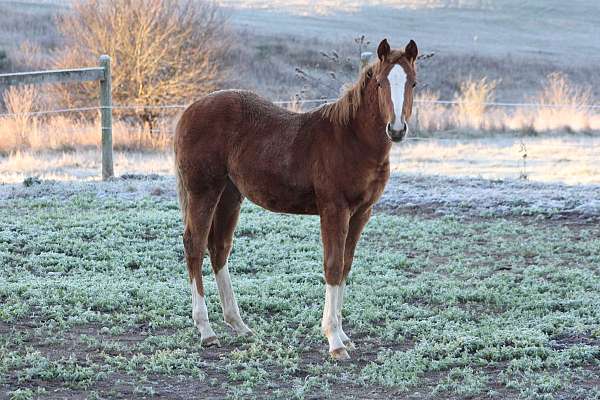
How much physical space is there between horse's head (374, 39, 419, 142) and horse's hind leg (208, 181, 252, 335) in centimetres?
144

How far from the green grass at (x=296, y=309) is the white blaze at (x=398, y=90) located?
146 cm

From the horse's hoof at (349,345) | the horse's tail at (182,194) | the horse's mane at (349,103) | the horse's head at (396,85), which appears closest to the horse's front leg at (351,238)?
the horse's hoof at (349,345)

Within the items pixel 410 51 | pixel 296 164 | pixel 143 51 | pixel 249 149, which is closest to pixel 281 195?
pixel 296 164

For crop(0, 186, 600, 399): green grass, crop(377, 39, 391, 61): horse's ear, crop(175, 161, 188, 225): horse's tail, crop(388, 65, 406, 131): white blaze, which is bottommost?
crop(0, 186, 600, 399): green grass

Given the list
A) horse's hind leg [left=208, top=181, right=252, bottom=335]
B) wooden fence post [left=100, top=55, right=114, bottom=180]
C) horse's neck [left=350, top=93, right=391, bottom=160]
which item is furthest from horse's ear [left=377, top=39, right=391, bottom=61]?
wooden fence post [left=100, top=55, right=114, bottom=180]

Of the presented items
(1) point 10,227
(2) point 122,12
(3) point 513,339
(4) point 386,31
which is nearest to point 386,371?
(3) point 513,339

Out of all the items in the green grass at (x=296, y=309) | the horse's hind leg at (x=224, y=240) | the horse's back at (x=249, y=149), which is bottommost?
the green grass at (x=296, y=309)

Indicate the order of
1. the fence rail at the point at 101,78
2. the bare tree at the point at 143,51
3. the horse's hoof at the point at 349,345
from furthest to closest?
the bare tree at the point at 143,51, the fence rail at the point at 101,78, the horse's hoof at the point at 349,345

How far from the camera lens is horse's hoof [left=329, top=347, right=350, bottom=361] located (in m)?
5.81

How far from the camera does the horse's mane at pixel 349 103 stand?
591 centimetres

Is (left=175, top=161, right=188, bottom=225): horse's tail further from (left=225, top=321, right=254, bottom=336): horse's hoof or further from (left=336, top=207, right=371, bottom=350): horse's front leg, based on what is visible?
(left=336, top=207, right=371, bottom=350): horse's front leg

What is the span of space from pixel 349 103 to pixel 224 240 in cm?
138

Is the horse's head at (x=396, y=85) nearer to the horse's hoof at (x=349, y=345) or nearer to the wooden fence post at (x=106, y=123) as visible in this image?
the horse's hoof at (x=349, y=345)

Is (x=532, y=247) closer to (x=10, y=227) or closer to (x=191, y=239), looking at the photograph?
(x=191, y=239)
